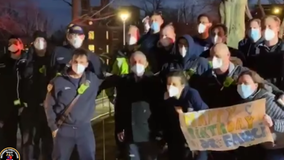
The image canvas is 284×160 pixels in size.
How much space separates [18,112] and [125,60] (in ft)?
1.59

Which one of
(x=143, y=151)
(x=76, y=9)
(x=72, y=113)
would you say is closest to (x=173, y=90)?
(x=143, y=151)

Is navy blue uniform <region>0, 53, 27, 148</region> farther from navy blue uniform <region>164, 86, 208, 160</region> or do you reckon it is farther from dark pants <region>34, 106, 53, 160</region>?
navy blue uniform <region>164, 86, 208, 160</region>

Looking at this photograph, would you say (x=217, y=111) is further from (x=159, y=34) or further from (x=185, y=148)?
(x=159, y=34)

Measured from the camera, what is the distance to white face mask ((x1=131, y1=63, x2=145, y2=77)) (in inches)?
66.6

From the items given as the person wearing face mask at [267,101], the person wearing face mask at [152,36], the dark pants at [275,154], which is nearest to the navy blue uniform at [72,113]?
the person wearing face mask at [152,36]

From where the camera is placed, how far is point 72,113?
1730mm

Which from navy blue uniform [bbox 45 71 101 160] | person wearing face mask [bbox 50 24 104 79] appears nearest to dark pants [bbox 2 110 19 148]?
navy blue uniform [bbox 45 71 101 160]

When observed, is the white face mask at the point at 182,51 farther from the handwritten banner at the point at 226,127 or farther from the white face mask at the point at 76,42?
the white face mask at the point at 76,42

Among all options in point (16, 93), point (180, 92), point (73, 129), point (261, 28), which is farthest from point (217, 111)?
point (16, 93)

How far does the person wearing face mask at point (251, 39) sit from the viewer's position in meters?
1.64

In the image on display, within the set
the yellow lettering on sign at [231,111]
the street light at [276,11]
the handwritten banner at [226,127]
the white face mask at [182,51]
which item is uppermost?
the street light at [276,11]

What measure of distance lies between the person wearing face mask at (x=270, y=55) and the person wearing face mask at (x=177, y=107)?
9.2 inches

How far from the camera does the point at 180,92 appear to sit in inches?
65.7

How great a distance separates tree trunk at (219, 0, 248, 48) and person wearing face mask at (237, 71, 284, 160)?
134mm
